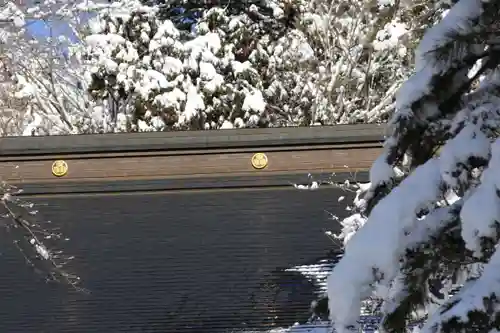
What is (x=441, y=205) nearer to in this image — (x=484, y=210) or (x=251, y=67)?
(x=484, y=210)

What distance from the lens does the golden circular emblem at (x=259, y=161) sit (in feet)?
22.1

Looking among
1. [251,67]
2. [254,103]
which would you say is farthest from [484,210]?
[251,67]

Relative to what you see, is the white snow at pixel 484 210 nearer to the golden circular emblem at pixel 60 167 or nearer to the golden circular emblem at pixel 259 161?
the golden circular emblem at pixel 259 161

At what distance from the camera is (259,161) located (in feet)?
22.2

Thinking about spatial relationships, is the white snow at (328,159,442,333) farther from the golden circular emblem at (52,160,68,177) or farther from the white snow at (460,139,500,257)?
the golden circular emblem at (52,160,68,177)

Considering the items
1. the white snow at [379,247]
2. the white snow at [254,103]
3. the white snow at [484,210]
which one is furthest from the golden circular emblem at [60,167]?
the white snow at [254,103]

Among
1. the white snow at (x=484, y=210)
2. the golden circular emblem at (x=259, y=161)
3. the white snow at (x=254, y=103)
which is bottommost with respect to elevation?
the white snow at (x=254, y=103)

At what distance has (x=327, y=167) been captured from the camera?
22.2ft

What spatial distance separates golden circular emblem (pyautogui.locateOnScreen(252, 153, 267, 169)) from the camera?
6738mm

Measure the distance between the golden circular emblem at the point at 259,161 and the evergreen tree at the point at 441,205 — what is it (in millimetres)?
4175

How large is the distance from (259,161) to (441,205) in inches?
173

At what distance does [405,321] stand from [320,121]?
995 centimetres

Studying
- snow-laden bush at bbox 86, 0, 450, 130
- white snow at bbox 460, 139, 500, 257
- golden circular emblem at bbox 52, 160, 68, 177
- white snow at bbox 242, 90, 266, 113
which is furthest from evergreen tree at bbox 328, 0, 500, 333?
white snow at bbox 242, 90, 266, 113

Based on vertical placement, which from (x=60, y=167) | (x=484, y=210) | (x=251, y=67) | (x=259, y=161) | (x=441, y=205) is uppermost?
(x=484, y=210)
